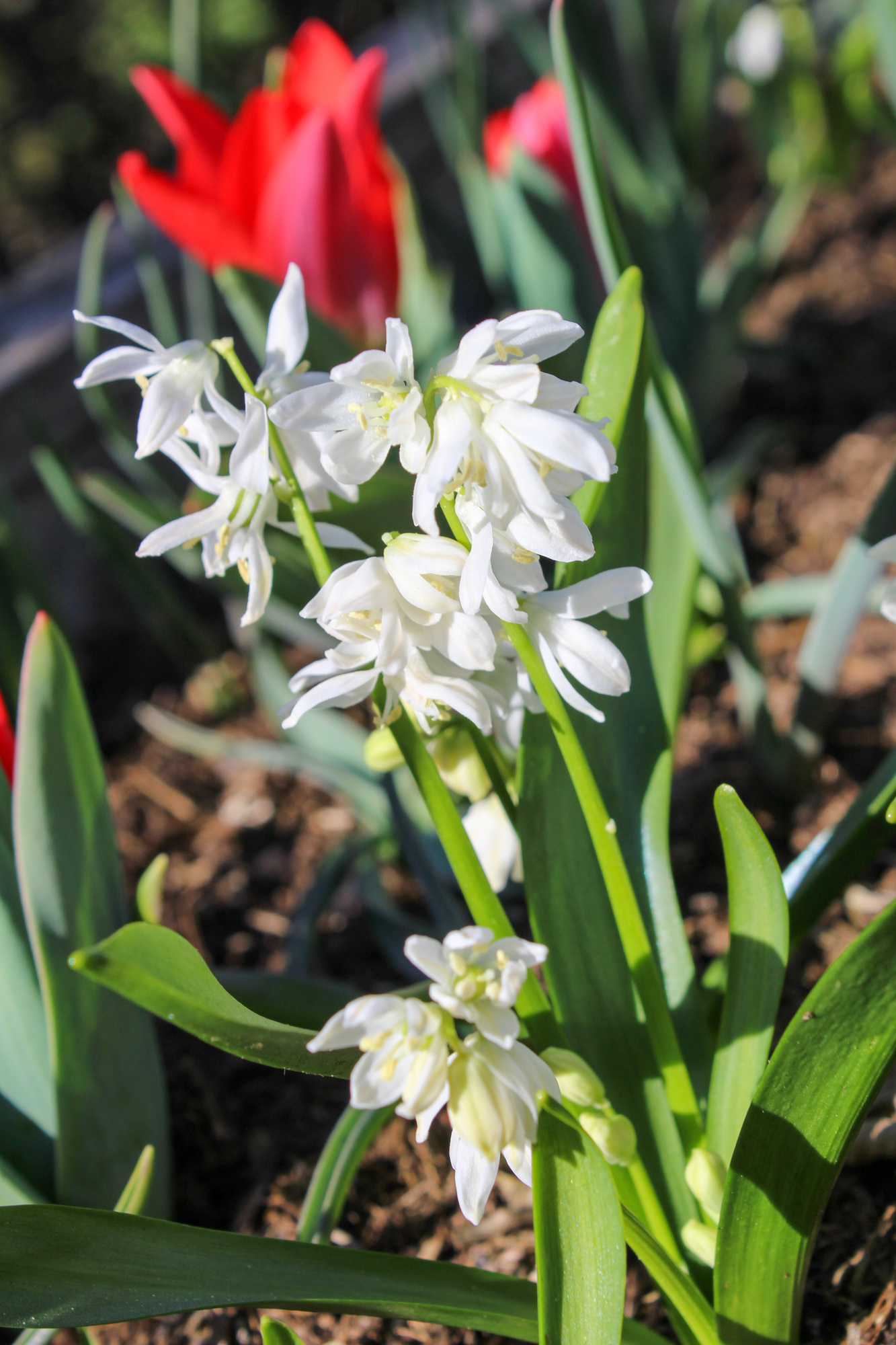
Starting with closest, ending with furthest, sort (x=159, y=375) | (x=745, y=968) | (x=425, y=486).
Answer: (x=425, y=486) < (x=159, y=375) < (x=745, y=968)

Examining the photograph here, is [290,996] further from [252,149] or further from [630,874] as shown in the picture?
[252,149]

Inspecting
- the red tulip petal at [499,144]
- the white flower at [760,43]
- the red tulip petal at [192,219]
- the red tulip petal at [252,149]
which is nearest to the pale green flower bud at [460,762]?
the red tulip petal at [192,219]

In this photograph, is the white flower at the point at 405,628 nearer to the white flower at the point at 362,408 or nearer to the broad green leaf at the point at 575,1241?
the white flower at the point at 362,408

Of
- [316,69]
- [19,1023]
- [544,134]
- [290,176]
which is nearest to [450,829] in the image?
[19,1023]

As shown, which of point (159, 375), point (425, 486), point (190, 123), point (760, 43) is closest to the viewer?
point (425, 486)

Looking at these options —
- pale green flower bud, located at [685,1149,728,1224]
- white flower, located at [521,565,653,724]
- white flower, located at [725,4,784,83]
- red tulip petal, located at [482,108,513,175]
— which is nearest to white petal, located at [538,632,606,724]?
white flower, located at [521,565,653,724]

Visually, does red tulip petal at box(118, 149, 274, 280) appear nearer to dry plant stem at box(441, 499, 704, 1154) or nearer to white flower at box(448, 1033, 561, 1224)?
dry plant stem at box(441, 499, 704, 1154)

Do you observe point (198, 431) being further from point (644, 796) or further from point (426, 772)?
point (644, 796)
